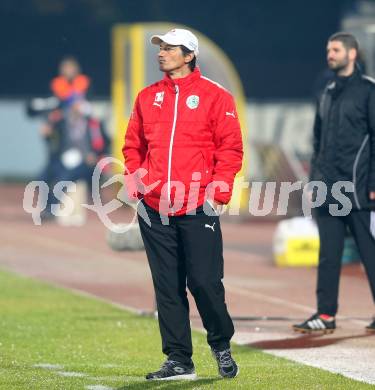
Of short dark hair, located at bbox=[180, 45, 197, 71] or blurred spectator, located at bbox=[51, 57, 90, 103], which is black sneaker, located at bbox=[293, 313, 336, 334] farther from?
blurred spectator, located at bbox=[51, 57, 90, 103]

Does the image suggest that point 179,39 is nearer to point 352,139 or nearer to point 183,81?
point 183,81

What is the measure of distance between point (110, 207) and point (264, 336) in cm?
1310

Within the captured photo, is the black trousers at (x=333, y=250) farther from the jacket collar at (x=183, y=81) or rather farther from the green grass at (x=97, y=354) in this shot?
the jacket collar at (x=183, y=81)

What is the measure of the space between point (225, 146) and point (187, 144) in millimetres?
221

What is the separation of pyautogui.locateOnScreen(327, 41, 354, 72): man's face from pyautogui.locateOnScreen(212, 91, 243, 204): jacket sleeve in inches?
95.1

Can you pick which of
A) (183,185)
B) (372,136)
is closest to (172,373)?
(183,185)

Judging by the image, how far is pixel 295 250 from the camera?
16.5m

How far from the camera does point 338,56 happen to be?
1116 cm

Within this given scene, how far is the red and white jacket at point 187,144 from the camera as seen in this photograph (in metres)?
8.84

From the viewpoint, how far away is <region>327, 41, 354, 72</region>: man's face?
11164mm

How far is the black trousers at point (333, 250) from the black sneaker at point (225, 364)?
2302mm

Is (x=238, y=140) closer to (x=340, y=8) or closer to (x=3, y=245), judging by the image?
(x=3, y=245)

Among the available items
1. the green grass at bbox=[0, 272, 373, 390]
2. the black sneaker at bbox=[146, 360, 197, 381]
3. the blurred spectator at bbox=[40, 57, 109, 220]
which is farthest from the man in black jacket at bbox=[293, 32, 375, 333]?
the blurred spectator at bbox=[40, 57, 109, 220]

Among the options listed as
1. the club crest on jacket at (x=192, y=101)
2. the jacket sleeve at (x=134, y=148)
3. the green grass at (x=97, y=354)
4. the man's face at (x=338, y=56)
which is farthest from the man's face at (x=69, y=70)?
the club crest on jacket at (x=192, y=101)
